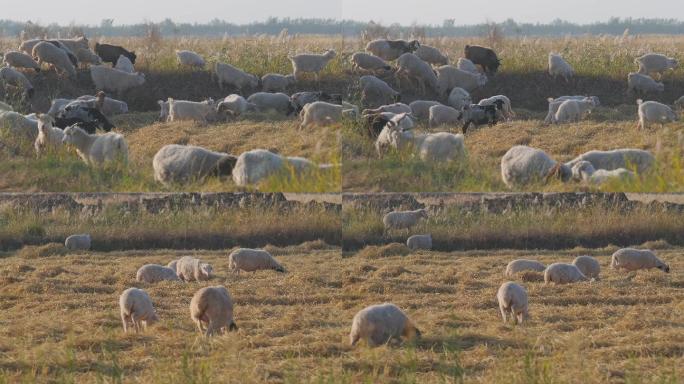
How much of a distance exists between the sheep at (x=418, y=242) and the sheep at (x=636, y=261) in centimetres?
365

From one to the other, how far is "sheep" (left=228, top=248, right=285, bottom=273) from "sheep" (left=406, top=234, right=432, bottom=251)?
11.4 feet

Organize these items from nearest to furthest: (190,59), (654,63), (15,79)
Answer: (15,79) → (654,63) → (190,59)

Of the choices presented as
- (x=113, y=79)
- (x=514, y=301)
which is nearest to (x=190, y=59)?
(x=113, y=79)

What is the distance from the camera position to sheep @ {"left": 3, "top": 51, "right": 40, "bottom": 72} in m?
18.0

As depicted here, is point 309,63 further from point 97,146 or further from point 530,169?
point 530,169

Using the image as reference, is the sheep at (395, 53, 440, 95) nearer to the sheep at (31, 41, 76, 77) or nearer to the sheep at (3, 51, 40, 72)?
the sheep at (31, 41, 76, 77)

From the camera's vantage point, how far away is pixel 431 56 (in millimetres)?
19891

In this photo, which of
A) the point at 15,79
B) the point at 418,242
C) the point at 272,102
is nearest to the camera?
the point at 418,242

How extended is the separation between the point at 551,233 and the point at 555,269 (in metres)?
5.15

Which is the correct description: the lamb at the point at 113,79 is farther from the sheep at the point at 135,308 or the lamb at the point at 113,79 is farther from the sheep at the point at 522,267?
the sheep at the point at 135,308

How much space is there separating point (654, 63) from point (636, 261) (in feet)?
23.6

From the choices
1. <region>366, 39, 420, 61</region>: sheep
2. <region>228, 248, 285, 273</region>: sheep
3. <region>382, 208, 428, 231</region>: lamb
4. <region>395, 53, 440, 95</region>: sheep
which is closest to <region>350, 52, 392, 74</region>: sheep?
<region>395, 53, 440, 95</region>: sheep

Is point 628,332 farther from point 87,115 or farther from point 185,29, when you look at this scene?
point 185,29

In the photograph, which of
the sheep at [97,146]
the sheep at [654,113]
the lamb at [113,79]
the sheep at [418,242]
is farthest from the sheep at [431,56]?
the sheep at [97,146]
